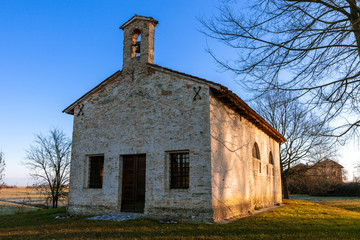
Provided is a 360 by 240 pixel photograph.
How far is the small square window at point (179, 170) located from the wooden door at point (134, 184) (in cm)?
126

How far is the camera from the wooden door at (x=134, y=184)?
11.1m

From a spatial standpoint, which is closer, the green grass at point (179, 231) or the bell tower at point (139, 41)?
the green grass at point (179, 231)

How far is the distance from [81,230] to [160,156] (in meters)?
3.70

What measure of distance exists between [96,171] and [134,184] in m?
2.29

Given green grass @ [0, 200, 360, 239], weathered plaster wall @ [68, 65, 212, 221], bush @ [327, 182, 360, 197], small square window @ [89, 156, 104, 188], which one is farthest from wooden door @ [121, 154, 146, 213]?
bush @ [327, 182, 360, 197]

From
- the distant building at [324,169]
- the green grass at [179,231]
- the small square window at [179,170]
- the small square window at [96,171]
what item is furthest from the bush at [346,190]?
the small square window at [96,171]

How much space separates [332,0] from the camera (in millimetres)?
6301

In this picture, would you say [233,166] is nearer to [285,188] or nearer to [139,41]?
[139,41]

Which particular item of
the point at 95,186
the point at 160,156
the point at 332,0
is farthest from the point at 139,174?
the point at 332,0

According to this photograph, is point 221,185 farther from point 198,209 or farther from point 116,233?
point 116,233

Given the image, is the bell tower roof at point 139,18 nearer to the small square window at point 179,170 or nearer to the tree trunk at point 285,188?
the small square window at point 179,170

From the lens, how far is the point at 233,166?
1180cm

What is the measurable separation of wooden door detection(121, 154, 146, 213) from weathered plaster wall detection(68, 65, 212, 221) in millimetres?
267

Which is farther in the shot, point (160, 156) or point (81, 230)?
point (160, 156)
